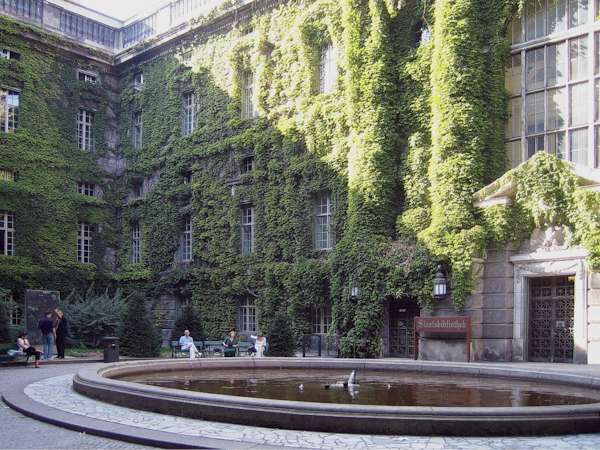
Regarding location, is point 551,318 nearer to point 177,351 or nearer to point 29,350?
point 177,351

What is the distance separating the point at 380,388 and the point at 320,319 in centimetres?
1516

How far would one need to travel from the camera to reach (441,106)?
23875 mm

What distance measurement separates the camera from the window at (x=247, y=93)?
3250 cm

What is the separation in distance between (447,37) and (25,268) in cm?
2143

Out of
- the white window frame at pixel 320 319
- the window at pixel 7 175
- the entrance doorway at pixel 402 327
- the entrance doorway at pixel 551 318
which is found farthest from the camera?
the window at pixel 7 175

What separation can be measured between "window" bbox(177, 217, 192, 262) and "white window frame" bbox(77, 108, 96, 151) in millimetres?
7208

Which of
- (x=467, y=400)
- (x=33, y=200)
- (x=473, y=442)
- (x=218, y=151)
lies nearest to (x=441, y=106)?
(x=218, y=151)

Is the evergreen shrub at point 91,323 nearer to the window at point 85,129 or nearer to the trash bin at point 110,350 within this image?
the trash bin at point 110,350

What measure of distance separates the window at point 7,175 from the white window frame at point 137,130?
6754 mm

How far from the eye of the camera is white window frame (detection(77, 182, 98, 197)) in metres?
36.7

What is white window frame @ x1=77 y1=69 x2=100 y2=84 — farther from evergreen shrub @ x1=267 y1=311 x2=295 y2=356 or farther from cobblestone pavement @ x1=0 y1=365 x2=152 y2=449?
cobblestone pavement @ x1=0 y1=365 x2=152 y2=449

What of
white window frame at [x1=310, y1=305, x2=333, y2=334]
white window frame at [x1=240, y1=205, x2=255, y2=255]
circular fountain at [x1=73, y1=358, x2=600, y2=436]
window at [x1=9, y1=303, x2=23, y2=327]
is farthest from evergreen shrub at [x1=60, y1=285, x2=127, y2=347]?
circular fountain at [x1=73, y1=358, x2=600, y2=436]

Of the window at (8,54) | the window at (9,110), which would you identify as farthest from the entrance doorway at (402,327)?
the window at (8,54)

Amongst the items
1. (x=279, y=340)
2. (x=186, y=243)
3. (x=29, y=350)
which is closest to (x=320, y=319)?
(x=279, y=340)
